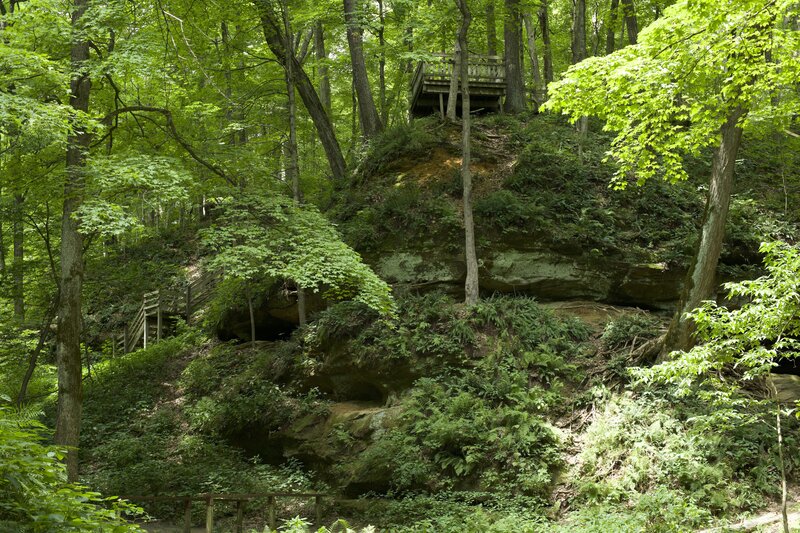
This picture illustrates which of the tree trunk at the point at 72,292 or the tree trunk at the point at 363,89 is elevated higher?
the tree trunk at the point at 363,89

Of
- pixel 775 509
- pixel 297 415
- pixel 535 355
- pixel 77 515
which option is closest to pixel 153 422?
pixel 297 415

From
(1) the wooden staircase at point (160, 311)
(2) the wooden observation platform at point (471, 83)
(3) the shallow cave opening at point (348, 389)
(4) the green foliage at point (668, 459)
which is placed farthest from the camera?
(1) the wooden staircase at point (160, 311)

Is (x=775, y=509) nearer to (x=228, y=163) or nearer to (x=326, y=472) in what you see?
(x=326, y=472)

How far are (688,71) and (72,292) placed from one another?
10.2 metres

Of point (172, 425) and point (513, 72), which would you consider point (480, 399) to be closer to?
point (172, 425)

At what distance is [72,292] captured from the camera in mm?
10156

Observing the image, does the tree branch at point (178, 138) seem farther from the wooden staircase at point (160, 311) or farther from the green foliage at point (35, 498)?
the wooden staircase at point (160, 311)

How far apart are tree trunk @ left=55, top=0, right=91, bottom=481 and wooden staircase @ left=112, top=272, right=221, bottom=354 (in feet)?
34.6

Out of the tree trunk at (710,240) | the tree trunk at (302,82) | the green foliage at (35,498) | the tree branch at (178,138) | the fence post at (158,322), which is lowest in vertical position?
the fence post at (158,322)

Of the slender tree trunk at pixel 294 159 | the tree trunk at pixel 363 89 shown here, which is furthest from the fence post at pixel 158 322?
the tree trunk at pixel 363 89

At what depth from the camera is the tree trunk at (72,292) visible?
384 inches

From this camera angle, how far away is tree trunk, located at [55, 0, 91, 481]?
32.0 feet

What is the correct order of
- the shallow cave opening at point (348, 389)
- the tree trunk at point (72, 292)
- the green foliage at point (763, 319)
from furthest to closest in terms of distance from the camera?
the shallow cave opening at point (348, 389) → the tree trunk at point (72, 292) → the green foliage at point (763, 319)

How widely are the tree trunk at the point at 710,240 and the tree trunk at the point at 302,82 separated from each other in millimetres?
10164
